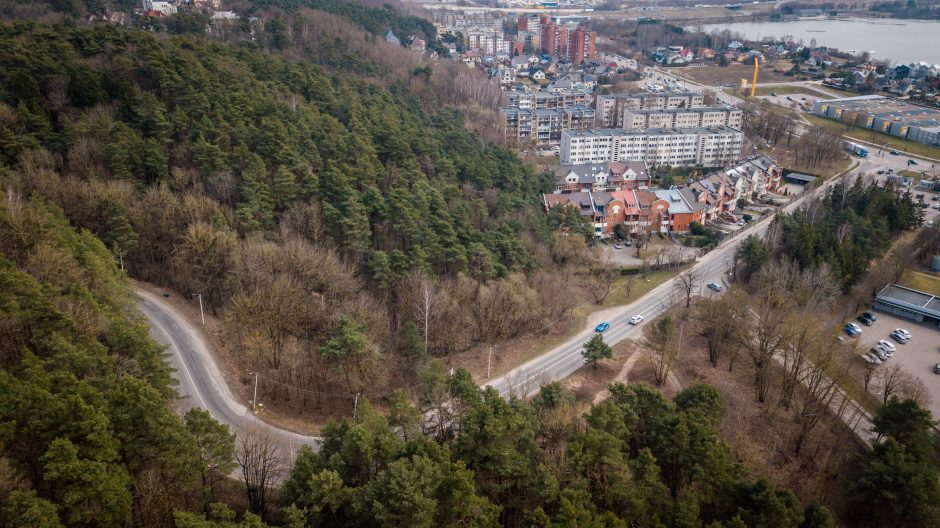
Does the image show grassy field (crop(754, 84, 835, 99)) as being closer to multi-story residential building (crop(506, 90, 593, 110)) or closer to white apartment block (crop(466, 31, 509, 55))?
multi-story residential building (crop(506, 90, 593, 110))

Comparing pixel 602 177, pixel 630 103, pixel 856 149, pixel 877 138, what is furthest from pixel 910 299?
A: pixel 877 138

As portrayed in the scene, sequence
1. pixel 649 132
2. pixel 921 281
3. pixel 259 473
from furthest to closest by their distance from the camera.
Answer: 1. pixel 649 132
2. pixel 921 281
3. pixel 259 473

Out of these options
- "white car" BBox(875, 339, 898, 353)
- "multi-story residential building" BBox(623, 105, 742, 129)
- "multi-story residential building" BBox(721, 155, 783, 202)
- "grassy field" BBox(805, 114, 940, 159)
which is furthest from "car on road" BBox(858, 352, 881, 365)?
"grassy field" BBox(805, 114, 940, 159)

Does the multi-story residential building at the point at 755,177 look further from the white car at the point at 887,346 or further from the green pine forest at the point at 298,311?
the white car at the point at 887,346

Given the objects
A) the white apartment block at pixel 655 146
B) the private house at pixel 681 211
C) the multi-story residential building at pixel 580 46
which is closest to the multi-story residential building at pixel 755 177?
the white apartment block at pixel 655 146

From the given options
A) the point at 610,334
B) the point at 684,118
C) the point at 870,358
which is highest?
the point at 684,118

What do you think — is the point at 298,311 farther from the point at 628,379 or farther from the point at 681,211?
the point at 681,211

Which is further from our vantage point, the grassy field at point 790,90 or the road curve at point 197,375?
the grassy field at point 790,90
